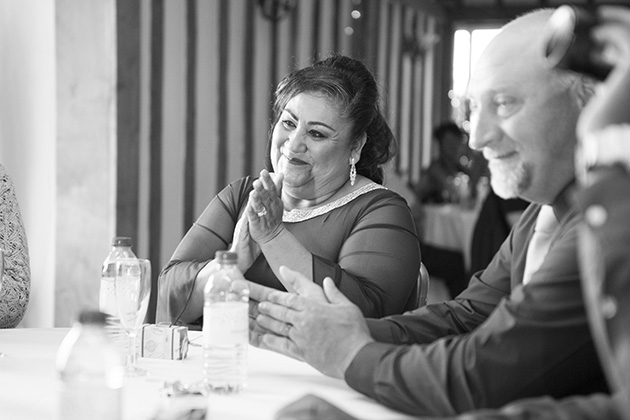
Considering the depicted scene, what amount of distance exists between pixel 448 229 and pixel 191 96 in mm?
2874

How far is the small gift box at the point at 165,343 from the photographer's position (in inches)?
79.2

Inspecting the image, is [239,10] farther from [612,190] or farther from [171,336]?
[612,190]

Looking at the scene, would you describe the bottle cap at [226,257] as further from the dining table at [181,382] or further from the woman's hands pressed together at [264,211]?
the woman's hands pressed together at [264,211]

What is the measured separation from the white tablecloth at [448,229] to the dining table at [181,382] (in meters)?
5.21

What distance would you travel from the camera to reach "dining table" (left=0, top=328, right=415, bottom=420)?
155cm

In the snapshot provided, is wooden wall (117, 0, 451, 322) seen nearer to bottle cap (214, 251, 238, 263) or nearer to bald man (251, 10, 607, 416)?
bald man (251, 10, 607, 416)

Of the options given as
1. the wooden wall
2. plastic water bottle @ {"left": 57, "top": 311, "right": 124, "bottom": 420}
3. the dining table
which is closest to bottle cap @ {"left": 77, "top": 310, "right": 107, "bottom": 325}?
plastic water bottle @ {"left": 57, "top": 311, "right": 124, "bottom": 420}

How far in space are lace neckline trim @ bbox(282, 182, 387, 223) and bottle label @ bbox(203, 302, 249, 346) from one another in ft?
3.56

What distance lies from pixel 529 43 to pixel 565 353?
613 mm

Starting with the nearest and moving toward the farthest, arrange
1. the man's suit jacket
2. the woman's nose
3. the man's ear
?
the man's suit jacket
the man's ear
the woman's nose

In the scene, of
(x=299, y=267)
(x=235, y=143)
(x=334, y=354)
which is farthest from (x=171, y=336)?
(x=235, y=143)

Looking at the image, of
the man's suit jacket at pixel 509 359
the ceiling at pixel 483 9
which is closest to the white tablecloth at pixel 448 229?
the ceiling at pixel 483 9

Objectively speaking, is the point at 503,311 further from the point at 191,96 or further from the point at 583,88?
the point at 191,96

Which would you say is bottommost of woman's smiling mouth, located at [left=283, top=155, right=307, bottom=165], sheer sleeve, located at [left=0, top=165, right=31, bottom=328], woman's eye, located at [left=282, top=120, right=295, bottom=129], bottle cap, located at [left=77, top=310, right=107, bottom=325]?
sheer sleeve, located at [left=0, top=165, right=31, bottom=328]
